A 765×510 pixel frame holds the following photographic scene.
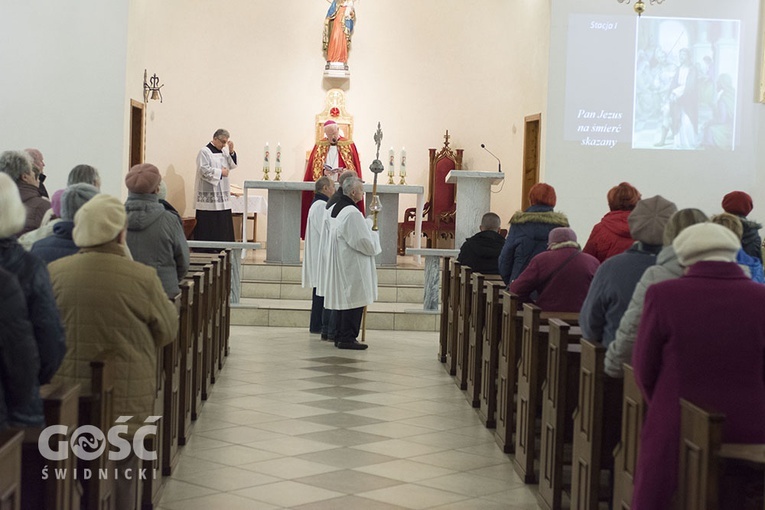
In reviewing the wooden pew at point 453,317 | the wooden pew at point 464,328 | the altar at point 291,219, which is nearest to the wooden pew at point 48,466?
the wooden pew at point 464,328

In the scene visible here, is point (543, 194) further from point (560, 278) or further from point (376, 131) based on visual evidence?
point (376, 131)

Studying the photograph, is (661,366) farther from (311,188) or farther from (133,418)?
(311,188)

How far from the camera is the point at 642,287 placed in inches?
140

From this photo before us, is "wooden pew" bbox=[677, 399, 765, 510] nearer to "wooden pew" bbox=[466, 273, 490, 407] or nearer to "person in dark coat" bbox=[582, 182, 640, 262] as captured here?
"person in dark coat" bbox=[582, 182, 640, 262]

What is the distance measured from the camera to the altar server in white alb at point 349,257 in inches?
→ 350

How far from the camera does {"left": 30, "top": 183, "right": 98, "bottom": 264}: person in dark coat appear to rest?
4.00 meters

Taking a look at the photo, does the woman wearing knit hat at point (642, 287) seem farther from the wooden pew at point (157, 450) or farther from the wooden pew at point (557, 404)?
the wooden pew at point (157, 450)

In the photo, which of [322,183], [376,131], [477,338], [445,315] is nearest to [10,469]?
[477,338]

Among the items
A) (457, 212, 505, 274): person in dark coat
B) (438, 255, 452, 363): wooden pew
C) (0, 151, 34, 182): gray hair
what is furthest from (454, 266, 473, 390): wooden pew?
(0, 151, 34, 182): gray hair

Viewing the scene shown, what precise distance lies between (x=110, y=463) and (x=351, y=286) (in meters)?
5.43

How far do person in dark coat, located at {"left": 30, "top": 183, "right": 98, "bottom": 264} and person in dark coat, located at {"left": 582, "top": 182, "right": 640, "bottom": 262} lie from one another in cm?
316

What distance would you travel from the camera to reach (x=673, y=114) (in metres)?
12.2

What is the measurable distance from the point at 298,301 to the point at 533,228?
5.24m

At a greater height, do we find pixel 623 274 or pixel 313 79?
pixel 313 79
